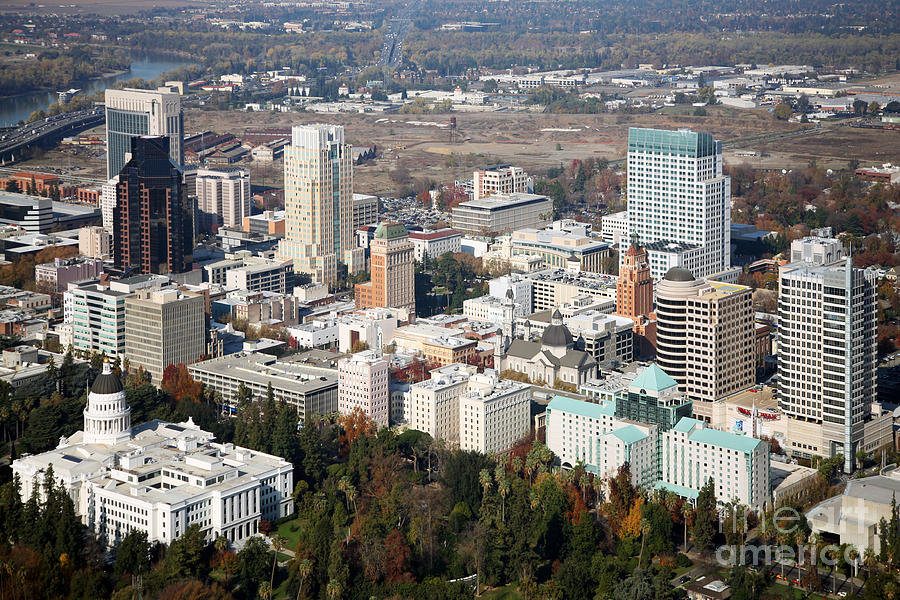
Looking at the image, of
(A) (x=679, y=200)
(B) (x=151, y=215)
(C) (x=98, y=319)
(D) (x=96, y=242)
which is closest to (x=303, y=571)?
(C) (x=98, y=319)

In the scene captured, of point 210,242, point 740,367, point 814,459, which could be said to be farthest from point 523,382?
point 210,242

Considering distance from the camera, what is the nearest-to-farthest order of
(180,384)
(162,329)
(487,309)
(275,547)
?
(275,547) < (180,384) < (162,329) < (487,309)

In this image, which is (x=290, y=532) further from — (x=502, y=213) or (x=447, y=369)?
(x=502, y=213)

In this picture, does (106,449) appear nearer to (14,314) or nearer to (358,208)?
(14,314)

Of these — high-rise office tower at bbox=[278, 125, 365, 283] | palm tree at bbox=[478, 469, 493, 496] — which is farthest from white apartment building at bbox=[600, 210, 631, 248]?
palm tree at bbox=[478, 469, 493, 496]

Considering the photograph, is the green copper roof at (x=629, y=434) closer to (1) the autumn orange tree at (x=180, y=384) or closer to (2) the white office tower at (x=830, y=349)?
(2) the white office tower at (x=830, y=349)

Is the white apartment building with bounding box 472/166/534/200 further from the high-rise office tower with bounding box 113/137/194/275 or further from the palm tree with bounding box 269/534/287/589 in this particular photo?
the palm tree with bounding box 269/534/287/589
